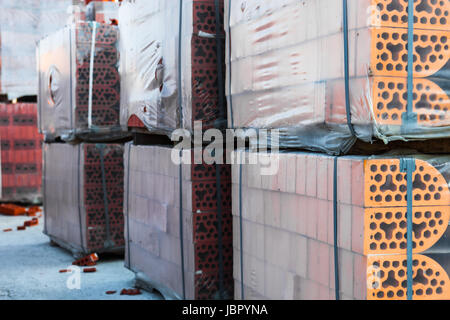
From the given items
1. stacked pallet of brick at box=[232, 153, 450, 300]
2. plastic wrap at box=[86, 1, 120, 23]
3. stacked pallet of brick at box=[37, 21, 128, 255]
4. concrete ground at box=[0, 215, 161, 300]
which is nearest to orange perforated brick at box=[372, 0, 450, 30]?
stacked pallet of brick at box=[232, 153, 450, 300]

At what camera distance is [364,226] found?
91.2 inches

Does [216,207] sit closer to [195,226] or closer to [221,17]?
[195,226]

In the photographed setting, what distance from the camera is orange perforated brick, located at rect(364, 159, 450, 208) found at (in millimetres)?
2316

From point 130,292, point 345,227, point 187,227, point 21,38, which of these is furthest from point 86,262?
point 21,38

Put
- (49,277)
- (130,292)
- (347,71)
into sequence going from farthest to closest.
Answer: (49,277), (130,292), (347,71)

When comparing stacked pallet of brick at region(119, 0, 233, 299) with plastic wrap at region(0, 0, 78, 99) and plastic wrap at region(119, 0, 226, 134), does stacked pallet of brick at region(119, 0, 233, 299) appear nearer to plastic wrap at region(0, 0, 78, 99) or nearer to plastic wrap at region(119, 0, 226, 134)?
plastic wrap at region(119, 0, 226, 134)

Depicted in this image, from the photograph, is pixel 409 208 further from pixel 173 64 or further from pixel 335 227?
pixel 173 64

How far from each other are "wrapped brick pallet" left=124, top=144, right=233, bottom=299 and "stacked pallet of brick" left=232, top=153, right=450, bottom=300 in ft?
3.30

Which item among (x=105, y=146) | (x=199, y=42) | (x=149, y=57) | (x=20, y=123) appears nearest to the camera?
(x=199, y=42)

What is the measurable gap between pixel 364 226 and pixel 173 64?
6.91 feet

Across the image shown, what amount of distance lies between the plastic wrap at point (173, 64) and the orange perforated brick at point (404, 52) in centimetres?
165

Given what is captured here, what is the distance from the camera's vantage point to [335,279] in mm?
2520
